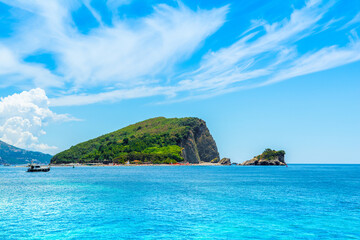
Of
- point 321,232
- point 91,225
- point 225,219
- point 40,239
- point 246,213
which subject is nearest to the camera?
point 40,239

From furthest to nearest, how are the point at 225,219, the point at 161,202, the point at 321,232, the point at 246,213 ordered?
the point at 161,202 < the point at 246,213 < the point at 225,219 < the point at 321,232

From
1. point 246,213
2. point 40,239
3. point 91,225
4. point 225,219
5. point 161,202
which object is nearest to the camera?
point 40,239

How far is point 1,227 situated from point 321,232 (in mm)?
A: 40574

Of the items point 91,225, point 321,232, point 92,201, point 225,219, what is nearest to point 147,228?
point 91,225

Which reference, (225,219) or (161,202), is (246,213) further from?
(161,202)

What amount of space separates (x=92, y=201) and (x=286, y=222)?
38100 millimetres

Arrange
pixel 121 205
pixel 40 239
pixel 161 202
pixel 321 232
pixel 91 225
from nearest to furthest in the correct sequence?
1. pixel 40 239
2. pixel 321 232
3. pixel 91 225
4. pixel 121 205
5. pixel 161 202

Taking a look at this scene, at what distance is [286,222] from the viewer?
4081cm

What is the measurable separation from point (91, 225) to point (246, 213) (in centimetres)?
2419

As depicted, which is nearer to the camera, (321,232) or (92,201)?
(321,232)

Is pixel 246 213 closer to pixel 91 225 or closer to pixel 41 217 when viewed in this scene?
pixel 91 225

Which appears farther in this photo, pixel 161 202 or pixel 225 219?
pixel 161 202

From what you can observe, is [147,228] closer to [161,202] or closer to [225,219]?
[225,219]

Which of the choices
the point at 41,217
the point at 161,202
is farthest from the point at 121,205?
the point at 41,217
